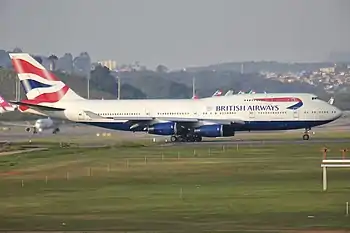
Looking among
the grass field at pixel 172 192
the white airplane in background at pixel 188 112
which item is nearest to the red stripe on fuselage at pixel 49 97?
the white airplane in background at pixel 188 112

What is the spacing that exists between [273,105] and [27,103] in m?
21.8

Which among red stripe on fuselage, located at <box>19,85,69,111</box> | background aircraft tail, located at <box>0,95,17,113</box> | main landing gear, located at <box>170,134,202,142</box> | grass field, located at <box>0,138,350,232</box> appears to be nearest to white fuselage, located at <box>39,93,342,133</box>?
red stripe on fuselage, located at <box>19,85,69,111</box>

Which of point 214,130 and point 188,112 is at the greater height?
point 188,112

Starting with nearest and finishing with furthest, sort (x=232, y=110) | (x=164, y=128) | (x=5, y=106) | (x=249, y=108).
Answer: (x=164, y=128) < (x=249, y=108) < (x=232, y=110) < (x=5, y=106)

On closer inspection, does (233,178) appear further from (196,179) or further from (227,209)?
(227,209)

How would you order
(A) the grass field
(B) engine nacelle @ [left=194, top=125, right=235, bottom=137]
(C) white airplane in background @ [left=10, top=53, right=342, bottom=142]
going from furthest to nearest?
(C) white airplane in background @ [left=10, top=53, right=342, bottom=142]
(B) engine nacelle @ [left=194, top=125, right=235, bottom=137]
(A) the grass field

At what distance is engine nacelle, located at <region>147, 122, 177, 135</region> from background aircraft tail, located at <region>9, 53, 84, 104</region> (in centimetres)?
1060

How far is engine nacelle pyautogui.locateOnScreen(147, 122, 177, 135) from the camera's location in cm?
8794

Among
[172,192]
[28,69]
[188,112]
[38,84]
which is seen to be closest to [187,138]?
[188,112]

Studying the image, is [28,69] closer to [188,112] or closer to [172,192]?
[188,112]

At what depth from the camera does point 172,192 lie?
41000mm

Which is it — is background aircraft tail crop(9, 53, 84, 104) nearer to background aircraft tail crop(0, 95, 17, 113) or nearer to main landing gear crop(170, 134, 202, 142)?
main landing gear crop(170, 134, 202, 142)

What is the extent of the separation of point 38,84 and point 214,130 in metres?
18.1

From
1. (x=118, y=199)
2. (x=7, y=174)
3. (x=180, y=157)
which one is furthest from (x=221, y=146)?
(x=118, y=199)
